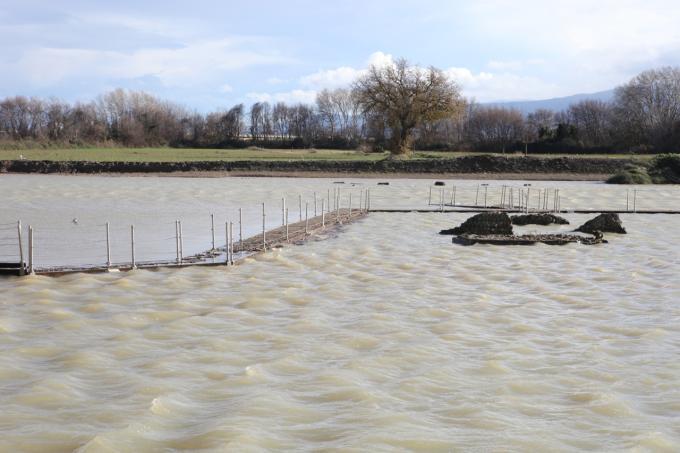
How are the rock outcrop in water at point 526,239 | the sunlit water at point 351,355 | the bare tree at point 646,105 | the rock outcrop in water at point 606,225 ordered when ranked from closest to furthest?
Result: the sunlit water at point 351,355 < the rock outcrop in water at point 526,239 < the rock outcrop in water at point 606,225 < the bare tree at point 646,105

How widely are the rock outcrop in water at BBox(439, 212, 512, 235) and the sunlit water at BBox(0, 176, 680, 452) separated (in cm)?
243

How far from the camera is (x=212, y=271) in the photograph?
501 inches

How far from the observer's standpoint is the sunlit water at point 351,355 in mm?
5969

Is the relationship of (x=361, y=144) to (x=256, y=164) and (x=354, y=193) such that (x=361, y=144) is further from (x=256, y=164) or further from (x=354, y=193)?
(x=354, y=193)

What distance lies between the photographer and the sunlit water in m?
5.97

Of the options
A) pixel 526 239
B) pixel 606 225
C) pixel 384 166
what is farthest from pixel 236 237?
pixel 384 166

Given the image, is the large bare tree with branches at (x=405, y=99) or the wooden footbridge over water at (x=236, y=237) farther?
the large bare tree with branches at (x=405, y=99)

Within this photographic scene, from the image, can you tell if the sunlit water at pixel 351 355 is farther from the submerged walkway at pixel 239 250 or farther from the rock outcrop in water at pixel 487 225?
the rock outcrop in water at pixel 487 225

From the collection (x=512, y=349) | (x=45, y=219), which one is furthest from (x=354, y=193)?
(x=512, y=349)

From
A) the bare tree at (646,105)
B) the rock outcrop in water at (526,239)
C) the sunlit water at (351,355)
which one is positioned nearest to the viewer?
the sunlit water at (351,355)

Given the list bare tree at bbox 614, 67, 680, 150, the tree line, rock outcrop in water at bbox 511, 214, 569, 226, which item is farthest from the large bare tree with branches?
rock outcrop in water at bbox 511, 214, 569, 226

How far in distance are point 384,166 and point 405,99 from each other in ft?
32.7

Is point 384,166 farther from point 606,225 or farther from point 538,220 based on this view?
point 606,225

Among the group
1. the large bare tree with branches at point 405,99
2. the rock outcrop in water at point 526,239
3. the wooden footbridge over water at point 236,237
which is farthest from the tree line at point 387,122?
the rock outcrop in water at point 526,239
